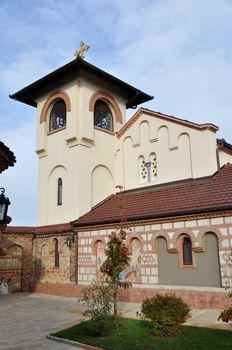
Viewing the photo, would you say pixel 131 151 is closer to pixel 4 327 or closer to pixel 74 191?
pixel 74 191

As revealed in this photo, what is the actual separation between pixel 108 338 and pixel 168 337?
1.37 metres

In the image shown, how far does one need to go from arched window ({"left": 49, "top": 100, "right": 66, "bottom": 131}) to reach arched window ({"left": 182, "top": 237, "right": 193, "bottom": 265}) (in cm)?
965

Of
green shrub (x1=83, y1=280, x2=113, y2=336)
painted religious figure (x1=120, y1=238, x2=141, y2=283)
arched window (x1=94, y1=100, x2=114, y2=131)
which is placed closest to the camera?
green shrub (x1=83, y1=280, x2=113, y2=336)

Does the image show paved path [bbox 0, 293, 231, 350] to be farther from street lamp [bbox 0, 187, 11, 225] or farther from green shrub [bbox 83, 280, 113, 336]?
street lamp [bbox 0, 187, 11, 225]

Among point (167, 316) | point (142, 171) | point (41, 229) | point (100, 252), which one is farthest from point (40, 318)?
point (142, 171)

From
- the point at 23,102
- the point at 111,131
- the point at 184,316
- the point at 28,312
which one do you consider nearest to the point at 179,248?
the point at 184,316

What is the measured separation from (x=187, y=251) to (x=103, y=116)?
9.65 metres

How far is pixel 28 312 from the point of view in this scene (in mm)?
12305

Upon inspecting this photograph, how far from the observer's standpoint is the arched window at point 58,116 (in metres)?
19.3

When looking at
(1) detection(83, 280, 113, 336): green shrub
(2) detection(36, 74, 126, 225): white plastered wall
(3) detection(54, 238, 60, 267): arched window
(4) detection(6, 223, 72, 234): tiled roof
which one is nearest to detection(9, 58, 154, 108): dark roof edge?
(2) detection(36, 74, 126, 225): white plastered wall

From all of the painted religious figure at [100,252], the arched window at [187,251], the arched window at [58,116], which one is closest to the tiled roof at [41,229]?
the painted religious figure at [100,252]

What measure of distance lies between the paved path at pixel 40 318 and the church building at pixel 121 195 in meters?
1.34

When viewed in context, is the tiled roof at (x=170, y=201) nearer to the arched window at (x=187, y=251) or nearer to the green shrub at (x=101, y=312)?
the arched window at (x=187, y=251)

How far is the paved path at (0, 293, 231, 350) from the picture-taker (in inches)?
321
